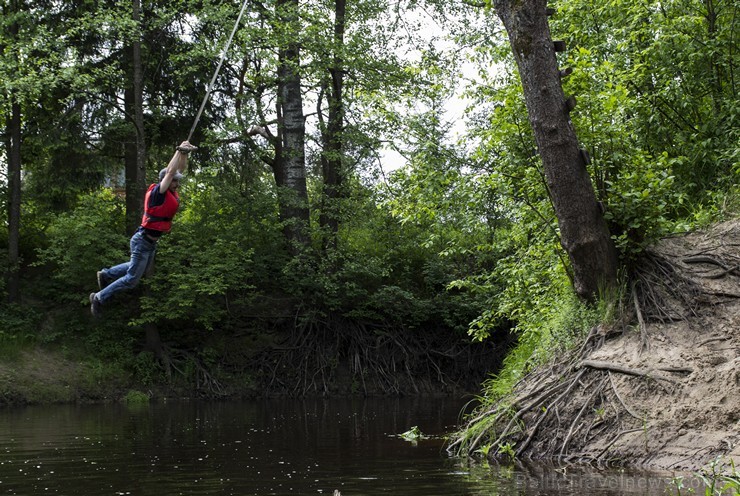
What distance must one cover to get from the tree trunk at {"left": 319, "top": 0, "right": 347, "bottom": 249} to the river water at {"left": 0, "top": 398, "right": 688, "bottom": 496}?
24.0 feet

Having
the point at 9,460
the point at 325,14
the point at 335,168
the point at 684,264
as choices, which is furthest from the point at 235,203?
the point at 684,264

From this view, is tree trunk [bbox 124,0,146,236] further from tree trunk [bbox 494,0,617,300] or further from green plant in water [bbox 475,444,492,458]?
green plant in water [bbox 475,444,492,458]

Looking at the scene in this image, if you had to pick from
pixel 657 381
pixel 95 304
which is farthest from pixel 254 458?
pixel 657 381

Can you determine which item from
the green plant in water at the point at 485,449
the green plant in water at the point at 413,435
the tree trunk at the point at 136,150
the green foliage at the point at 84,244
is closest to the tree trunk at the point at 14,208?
the green foliage at the point at 84,244

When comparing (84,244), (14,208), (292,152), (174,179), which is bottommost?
(174,179)

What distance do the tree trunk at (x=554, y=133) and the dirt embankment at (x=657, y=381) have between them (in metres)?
1.01

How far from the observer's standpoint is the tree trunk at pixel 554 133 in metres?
10.9

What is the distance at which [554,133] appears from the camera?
11.0 metres

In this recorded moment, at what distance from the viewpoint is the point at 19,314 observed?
25.1m

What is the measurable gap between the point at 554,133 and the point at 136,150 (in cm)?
1775

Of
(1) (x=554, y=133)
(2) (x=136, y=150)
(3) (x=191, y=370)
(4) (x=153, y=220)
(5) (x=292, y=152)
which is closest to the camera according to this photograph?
(1) (x=554, y=133)

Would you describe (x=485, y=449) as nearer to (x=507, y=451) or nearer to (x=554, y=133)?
(x=507, y=451)

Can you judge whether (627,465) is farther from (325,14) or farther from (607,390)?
(325,14)

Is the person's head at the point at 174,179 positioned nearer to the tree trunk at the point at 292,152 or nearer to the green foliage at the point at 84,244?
the green foliage at the point at 84,244
